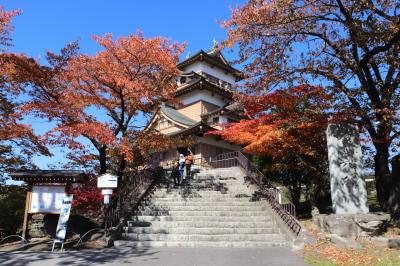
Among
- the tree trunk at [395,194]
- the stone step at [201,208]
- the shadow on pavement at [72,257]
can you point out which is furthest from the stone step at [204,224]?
the tree trunk at [395,194]

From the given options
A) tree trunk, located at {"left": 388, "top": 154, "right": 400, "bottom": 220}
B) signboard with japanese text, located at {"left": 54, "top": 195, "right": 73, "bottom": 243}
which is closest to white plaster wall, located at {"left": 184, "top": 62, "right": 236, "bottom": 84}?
tree trunk, located at {"left": 388, "top": 154, "right": 400, "bottom": 220}

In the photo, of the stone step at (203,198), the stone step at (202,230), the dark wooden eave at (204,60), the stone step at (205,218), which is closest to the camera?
the stone step at (202,230)

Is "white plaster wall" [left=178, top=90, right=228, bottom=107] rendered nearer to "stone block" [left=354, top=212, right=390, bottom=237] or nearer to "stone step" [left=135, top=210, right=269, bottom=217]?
"stone step" [left=135, top=210, right=269, bottom=217]

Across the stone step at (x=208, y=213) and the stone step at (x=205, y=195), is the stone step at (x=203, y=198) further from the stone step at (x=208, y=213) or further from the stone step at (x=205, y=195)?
the stone step at (x=208, y=213)

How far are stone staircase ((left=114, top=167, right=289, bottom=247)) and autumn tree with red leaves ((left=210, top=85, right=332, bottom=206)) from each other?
8.00 feet

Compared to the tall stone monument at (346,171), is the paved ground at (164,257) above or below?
below

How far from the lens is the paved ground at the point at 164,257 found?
7500mm

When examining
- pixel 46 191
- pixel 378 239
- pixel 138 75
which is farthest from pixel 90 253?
pixel 378 239

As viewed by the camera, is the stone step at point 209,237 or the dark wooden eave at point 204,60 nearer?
the stone step at point 209,237

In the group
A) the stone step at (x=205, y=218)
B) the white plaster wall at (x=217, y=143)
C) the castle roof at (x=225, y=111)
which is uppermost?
the castle roof at (x=225, y=111)

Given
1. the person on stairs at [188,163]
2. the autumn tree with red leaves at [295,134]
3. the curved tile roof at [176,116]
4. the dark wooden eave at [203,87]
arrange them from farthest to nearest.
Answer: the dark wooden eave at [203,87], the curved tile roof at [176,116], the person on stairs at [188,163], the autumn tree with red leaves at [295,134]

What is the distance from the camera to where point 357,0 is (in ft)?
32.2

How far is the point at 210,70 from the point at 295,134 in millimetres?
20348

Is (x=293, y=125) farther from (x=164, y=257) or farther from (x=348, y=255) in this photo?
(x=164, y=257)
